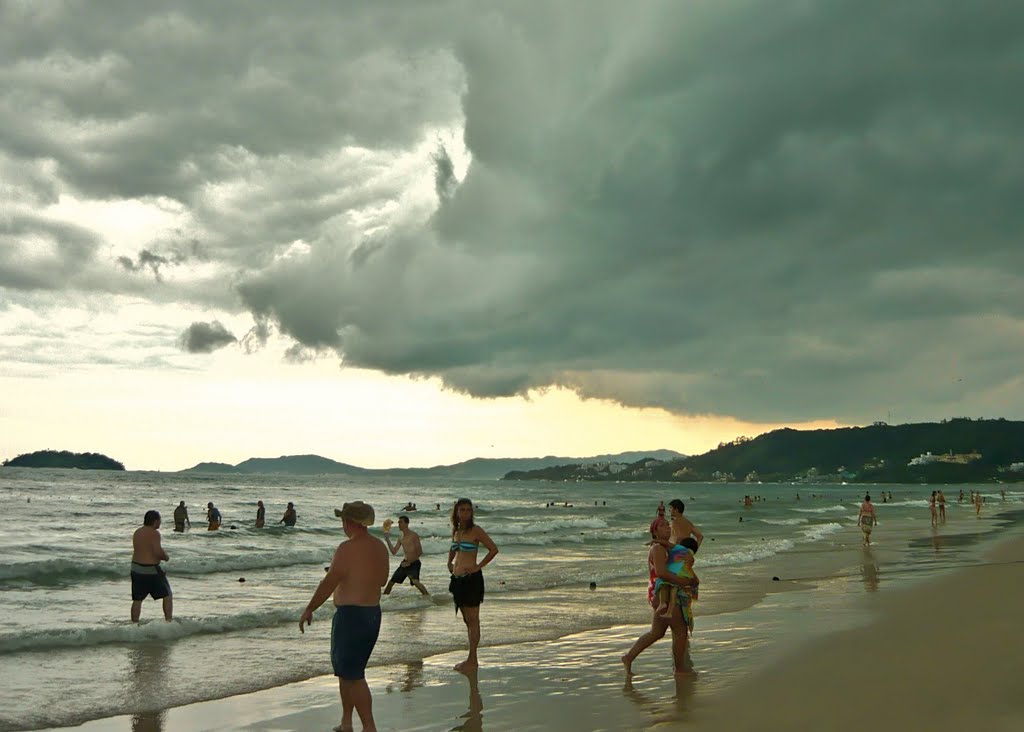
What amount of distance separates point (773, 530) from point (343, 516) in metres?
40.5

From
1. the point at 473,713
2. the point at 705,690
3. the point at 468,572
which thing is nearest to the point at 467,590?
the point at 468,572

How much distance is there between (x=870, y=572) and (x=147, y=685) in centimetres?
1795

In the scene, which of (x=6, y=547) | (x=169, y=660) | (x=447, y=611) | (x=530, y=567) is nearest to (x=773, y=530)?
(x=530, y=567)

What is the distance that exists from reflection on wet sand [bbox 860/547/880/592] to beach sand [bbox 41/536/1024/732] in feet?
18.4

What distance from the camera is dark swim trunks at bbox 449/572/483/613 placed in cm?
1000

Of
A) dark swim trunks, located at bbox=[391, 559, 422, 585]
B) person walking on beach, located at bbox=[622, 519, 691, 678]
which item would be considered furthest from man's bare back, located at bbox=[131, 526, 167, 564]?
person walking on beach, located at bbox=[622, 519, 691, 678]

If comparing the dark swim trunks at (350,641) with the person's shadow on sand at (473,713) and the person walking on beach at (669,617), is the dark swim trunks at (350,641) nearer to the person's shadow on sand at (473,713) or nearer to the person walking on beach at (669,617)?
the person's shadow on sand at (473,713)

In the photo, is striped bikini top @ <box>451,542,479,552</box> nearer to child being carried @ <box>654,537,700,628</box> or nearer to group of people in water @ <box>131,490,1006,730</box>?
group of people in water @ <box>131,490,1006,730</box>

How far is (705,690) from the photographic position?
833 centimetres

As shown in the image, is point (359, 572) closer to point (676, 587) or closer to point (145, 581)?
point (676, 587)

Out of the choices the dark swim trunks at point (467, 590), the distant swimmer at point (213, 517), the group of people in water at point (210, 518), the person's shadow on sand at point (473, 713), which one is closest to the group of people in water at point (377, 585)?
the dark swim trunks at point (467, 590)

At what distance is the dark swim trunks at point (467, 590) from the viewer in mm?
10000

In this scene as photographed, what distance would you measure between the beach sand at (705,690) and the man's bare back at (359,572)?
168 centimetres

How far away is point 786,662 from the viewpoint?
9.59 metres
